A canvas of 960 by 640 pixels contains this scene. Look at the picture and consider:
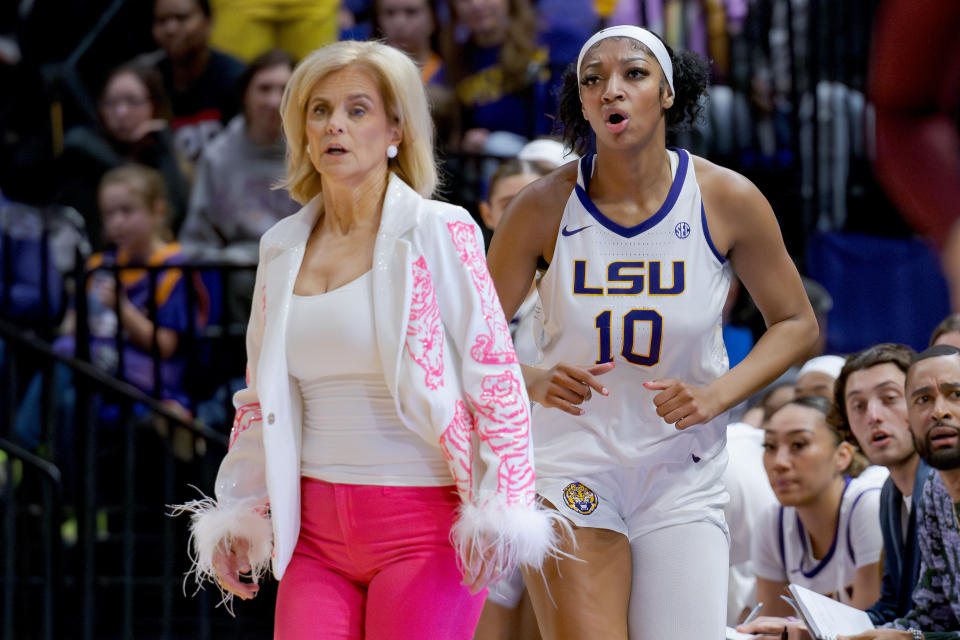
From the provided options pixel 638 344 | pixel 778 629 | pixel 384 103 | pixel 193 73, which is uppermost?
pixel 193 73

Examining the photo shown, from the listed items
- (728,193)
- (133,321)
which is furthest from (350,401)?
(133,321)

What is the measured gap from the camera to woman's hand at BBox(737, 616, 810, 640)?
12.3 ft

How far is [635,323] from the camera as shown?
2928 mm

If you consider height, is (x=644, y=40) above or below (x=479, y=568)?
above

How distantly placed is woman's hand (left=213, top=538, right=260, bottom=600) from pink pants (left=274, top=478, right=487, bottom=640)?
180 mm

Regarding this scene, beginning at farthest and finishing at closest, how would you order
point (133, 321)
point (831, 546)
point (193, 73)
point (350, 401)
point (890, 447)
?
point (193, 73), point (133, 321), point (831, 546), point (890, 447), point (350, 401)

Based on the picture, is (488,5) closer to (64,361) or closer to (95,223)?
(95,223)

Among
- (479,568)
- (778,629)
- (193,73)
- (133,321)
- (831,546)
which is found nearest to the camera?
(479,568)

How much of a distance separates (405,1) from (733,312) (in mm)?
2421

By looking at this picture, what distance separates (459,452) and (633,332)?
532 millimetres

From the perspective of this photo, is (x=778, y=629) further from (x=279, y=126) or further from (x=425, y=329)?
(x=279, y=126)

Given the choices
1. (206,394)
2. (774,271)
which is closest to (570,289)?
(774,271)

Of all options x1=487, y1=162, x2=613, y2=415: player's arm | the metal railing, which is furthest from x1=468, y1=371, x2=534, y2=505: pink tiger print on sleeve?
the metal railing

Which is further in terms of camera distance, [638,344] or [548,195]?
[548,195]
